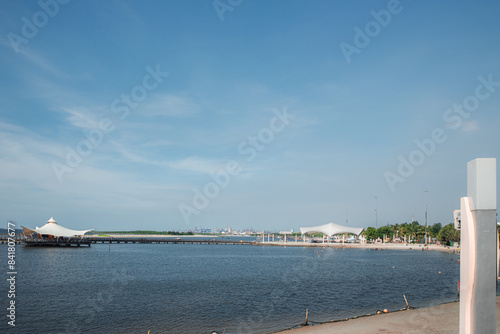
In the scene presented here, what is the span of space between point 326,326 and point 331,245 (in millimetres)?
125588

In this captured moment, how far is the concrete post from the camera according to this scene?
26.9ft

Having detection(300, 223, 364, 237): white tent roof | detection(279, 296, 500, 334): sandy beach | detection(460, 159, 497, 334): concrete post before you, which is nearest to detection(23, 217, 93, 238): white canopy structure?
detection(300, 223, 364, 237): white tent roof

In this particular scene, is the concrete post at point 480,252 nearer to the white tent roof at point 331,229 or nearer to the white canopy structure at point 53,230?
the white canopy structure at point 53,230

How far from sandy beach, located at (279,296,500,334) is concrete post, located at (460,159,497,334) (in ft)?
37.1

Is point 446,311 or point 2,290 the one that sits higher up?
point 446,311

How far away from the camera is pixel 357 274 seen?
52.7m

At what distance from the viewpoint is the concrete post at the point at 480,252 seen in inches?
323

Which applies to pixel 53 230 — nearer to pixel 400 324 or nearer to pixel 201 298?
pixel 201 298

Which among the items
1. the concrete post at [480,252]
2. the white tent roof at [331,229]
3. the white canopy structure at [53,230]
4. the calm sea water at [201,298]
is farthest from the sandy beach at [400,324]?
the white tent roof at [331,229]

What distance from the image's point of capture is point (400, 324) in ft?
66.9

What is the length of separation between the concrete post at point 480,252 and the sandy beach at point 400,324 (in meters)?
→ 11.3

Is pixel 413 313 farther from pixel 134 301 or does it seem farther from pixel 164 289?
pixel 164 289

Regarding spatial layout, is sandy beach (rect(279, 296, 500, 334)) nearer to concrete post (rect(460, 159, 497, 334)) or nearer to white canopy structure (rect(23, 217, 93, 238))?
concrete post (rect(460, 159, 497, 334))

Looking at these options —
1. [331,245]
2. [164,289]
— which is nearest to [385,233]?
[331,245]
